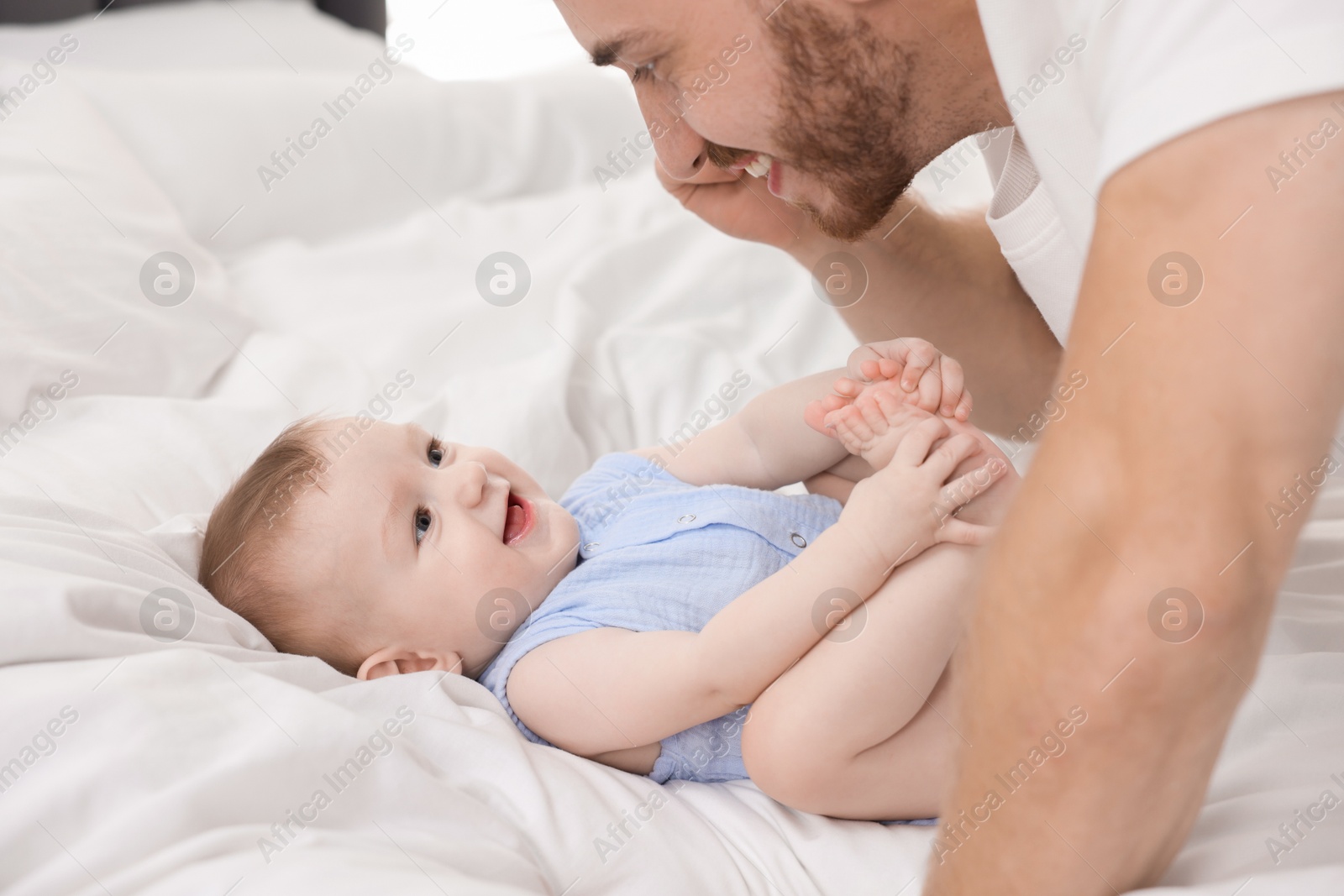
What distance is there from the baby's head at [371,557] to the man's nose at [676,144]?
43cm

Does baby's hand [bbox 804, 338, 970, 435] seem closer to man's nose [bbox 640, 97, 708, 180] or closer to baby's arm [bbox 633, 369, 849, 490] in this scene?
baby's arm [bbox 633, 369, 849, 490]

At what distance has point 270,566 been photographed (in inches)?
44.2

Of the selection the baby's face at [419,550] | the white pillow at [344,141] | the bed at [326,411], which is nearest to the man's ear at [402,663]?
the baby's face at [419,550]

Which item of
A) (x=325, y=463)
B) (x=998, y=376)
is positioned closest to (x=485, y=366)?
(x=325, y=463)

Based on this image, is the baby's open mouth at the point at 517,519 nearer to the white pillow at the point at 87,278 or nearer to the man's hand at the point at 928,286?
the man's hand at the point at 928,286

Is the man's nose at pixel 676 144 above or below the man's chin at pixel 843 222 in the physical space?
above

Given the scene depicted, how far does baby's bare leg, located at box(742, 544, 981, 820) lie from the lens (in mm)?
936

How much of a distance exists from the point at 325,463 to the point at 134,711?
413mm

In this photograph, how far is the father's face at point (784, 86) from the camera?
1.01m

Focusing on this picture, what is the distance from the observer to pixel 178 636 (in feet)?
3.15

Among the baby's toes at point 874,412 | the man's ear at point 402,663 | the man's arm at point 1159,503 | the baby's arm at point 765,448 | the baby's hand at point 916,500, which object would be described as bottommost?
the man's ear at point 402,663

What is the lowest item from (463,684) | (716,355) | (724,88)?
(463,684)

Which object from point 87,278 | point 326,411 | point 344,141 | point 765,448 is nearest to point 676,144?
point 765,448

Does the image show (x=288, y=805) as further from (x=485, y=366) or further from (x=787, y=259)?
(x=787, y=259)
